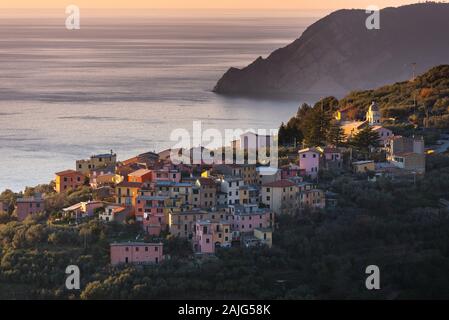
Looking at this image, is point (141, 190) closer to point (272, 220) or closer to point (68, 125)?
point (272, 220)

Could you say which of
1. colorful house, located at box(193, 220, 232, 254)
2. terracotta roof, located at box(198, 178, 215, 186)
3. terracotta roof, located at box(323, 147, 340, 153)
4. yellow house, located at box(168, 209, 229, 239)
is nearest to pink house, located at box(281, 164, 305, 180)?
terracotta roof, located at box(323, 147, 340, 153)

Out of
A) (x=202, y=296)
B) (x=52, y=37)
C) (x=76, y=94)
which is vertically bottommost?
(x=202, y=296)

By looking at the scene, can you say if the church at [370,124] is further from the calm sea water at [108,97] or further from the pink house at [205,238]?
the pink house at [205,238]

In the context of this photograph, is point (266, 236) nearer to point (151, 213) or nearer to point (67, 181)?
point (151, 213)

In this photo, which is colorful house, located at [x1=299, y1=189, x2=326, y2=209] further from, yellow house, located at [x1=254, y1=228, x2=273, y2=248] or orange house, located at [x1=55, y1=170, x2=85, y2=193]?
orange house, located at [x1=55, y1=170, x2=85, y2=193]

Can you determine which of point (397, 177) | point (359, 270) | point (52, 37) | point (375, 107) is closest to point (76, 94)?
point (375, 107)

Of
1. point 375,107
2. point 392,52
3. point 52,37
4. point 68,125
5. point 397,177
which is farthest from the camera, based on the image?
point 52,37

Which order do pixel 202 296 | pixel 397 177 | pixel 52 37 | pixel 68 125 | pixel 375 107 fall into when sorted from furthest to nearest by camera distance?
pixel 52 37
pixel 68 125
pixel 375 107
pixel 397 177
pixel 202 296
